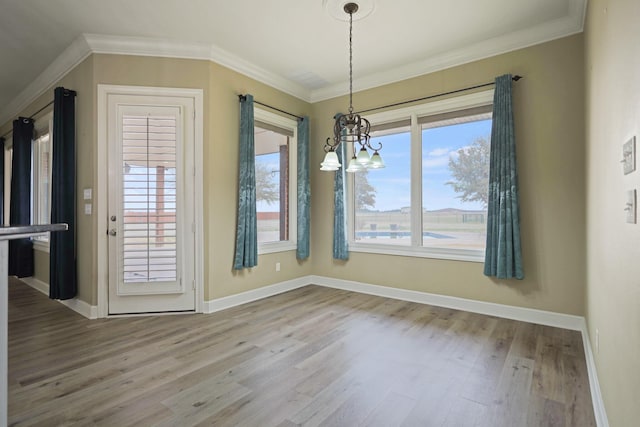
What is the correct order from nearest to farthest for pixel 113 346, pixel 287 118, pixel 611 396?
1. pixel 611 396
2. pixel 113 346
3. pixel 287 118

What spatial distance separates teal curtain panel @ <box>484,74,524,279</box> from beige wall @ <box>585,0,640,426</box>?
0.99 metres

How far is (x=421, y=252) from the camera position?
424cm

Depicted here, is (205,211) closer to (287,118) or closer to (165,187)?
(165,187)

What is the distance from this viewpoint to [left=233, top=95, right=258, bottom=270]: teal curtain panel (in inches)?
161

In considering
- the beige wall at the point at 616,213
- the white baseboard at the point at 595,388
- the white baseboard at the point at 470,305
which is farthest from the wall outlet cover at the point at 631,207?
the white baseboard at the point at 470,305

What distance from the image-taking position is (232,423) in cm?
183

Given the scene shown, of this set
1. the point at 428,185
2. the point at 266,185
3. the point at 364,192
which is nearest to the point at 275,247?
the point at 266,185

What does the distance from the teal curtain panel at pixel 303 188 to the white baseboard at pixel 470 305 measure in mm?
683

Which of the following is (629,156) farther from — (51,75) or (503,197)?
(51,75)

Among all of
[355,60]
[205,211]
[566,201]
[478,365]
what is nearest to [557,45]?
[566,201]

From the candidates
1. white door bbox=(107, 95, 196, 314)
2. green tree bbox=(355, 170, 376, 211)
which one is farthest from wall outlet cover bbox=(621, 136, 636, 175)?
white door bbox=(107, 95, 196, 314)

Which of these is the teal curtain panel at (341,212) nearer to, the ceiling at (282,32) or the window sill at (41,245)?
the ceiling at (282,32)

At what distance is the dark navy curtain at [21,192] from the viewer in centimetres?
501

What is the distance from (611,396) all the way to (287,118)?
445cm
